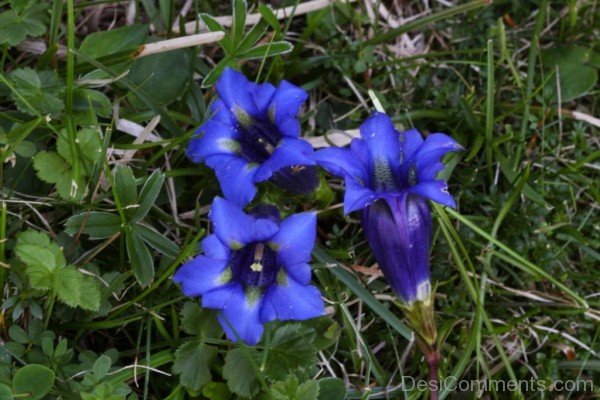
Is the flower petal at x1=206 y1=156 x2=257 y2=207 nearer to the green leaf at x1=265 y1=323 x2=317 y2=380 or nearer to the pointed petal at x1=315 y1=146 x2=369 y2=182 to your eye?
the pointed petal at x1=315 y1=146 x2=369 y2=182

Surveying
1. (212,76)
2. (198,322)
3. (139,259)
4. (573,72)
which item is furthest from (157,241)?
(573,72)

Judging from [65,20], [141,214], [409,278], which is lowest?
[409,278]

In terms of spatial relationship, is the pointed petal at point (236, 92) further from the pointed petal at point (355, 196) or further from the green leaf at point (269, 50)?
the pointed petal at point (355, 196)

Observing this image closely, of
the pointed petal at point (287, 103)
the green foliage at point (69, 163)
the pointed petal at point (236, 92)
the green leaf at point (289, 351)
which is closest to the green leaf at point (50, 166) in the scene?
the green foliage at point (69, 163)

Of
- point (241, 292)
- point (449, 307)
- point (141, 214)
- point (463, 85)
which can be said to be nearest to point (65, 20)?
point (141, 214)

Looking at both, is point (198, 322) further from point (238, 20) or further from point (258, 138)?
point (238, 20)

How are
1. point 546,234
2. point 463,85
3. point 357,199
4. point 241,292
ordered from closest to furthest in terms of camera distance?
point 357,199 → point 241,292 → point 546,234 → point 463,85

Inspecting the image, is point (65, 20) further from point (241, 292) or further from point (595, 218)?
point (595, 218)
